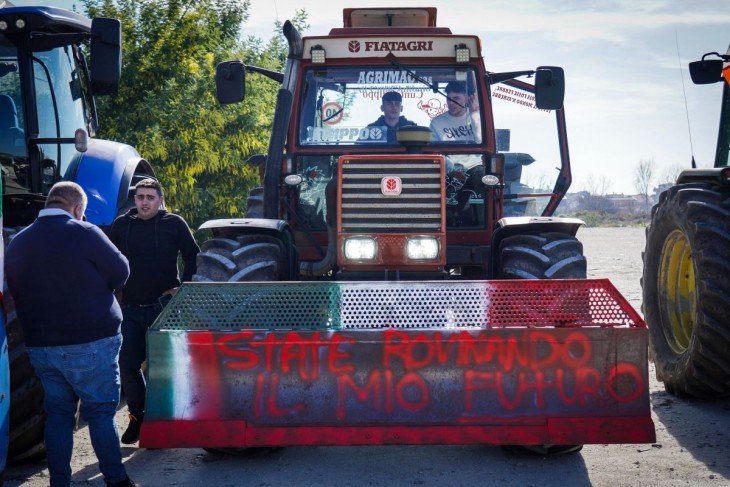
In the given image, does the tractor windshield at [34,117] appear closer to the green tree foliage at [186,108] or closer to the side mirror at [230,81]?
the side mirror at [230,81]

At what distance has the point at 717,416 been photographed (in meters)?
6.92

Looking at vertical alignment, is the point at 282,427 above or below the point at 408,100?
below

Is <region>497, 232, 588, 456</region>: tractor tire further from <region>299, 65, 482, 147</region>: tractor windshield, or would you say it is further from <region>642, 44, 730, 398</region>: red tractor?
<region>299, 65, 482, 147</region>: tractor windshield

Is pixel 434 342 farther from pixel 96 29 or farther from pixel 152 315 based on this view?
pixel 96 29

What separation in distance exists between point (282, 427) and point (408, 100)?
10.1 ft

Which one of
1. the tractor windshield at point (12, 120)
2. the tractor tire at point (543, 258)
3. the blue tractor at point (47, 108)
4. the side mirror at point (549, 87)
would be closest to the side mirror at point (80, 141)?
the blue tractor at point (47, 108)

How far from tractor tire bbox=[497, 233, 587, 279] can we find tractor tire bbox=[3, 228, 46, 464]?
9.56 ft

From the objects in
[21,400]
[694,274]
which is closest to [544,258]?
[694,274]

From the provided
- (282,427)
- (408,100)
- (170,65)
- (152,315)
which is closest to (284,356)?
(282,427)

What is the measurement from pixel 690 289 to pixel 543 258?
203 cm

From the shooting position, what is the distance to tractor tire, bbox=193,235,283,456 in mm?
6395

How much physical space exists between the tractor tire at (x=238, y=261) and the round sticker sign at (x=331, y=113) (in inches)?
51.7

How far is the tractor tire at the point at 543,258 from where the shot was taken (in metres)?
6.33

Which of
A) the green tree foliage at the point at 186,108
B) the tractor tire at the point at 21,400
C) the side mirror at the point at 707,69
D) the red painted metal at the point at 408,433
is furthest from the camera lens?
the green tree foliage at the point at 186,108
